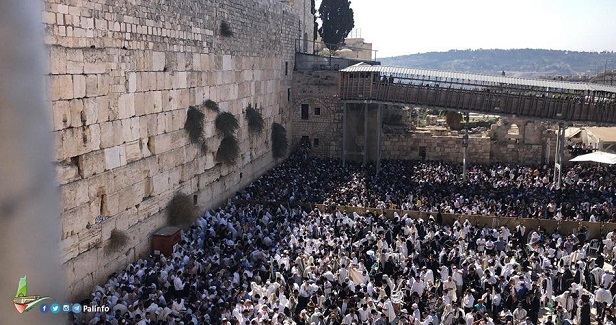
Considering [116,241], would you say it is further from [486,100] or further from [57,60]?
[486,100]

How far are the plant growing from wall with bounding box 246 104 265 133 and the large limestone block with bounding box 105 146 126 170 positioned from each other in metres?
8.18

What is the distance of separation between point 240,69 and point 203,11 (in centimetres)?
327

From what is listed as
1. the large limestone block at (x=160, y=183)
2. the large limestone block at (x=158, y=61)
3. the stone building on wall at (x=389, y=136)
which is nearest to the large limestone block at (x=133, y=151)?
the large limestone block at (x=160, y=183)

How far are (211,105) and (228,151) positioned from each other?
1557 mm

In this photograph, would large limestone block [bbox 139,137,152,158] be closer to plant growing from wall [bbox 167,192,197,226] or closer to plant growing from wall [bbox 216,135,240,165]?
plant growing from wall [bbox 167,192,197,226]

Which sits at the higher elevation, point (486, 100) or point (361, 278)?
point (486, 100)

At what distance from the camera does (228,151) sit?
16.2 metres

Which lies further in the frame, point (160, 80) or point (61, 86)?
point (160, 80)

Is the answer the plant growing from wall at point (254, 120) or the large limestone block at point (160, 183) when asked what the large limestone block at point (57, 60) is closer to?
the large limestone block at point (160, 183)

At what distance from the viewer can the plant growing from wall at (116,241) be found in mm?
10227

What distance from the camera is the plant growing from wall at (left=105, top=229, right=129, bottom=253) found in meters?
10.2

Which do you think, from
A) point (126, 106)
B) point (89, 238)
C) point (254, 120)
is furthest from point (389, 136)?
point (89, 238)

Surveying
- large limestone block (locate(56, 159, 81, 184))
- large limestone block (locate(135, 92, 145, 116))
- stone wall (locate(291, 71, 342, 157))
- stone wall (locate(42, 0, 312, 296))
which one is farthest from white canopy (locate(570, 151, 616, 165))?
large limestone block (locate(56, 159, 81, 184))

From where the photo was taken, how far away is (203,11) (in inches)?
585
